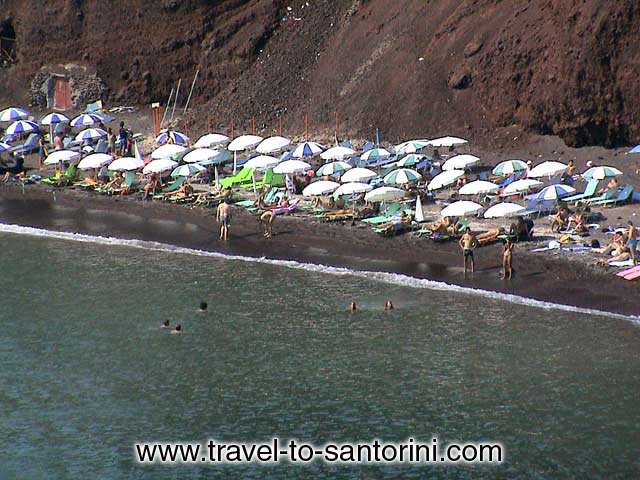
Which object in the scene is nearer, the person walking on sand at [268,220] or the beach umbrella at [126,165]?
the person walking on sand at [268,220]

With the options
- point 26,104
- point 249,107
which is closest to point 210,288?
point 249,107

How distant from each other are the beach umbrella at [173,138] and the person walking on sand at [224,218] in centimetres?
1304

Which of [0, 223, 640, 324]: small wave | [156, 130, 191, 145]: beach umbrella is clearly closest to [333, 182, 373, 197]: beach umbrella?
[0, 223, 640, 324]: small wave

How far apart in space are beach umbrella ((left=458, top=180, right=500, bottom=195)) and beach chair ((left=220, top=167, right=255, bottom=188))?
42.0ft

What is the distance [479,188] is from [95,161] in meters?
22.4

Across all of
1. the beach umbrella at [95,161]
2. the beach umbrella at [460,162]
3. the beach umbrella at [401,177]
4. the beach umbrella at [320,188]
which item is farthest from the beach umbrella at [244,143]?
the beach umbrella at [460,162]

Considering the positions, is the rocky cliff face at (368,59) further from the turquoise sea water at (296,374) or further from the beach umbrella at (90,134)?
the turquoise sea water at (296,374)

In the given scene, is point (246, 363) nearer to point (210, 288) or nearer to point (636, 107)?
point (210, 288)

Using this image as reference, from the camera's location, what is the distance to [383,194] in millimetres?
56344

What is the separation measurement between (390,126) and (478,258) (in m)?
18.4

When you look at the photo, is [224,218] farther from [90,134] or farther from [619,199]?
[90,134]

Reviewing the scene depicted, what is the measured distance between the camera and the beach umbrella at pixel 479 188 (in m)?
55.6

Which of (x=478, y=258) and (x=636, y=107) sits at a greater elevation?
(x=636, y=107)

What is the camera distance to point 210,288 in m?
51.7
